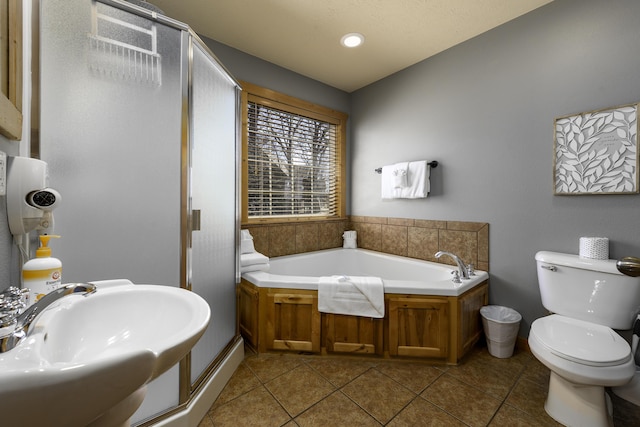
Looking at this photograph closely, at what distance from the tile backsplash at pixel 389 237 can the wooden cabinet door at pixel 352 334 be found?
1026 millimetres

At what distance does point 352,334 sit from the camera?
193 cm

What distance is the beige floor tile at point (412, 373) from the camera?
1.71 meters

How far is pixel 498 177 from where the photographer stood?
7.14 feet

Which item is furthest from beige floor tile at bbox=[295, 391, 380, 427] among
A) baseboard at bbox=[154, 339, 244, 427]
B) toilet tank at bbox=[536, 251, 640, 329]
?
toilet tank at bbox=[536, 251, 640, 329]

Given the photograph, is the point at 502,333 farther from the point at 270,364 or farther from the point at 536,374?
the point at 270,364

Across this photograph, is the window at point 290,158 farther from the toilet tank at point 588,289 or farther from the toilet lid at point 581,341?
the toilet lid at point 581,341

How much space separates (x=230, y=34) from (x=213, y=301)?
2116mm

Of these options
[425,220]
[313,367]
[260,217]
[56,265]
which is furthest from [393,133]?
[56,265]

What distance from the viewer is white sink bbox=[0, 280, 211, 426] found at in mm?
374

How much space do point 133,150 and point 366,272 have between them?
2.40 metres

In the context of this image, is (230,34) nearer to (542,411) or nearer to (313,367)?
(313,367)

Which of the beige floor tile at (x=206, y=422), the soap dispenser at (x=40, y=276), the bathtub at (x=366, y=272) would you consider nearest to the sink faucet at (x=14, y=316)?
the soap dispenser at (x=40, y=276)

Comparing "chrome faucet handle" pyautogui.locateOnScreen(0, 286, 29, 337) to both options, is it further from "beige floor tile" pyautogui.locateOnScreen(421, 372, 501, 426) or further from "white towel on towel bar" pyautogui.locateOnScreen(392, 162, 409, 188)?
"white towel on towel bar" pyautogui.locateOnScreen(392, 162, 409, 188)

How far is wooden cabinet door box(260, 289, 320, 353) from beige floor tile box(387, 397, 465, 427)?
691mm
